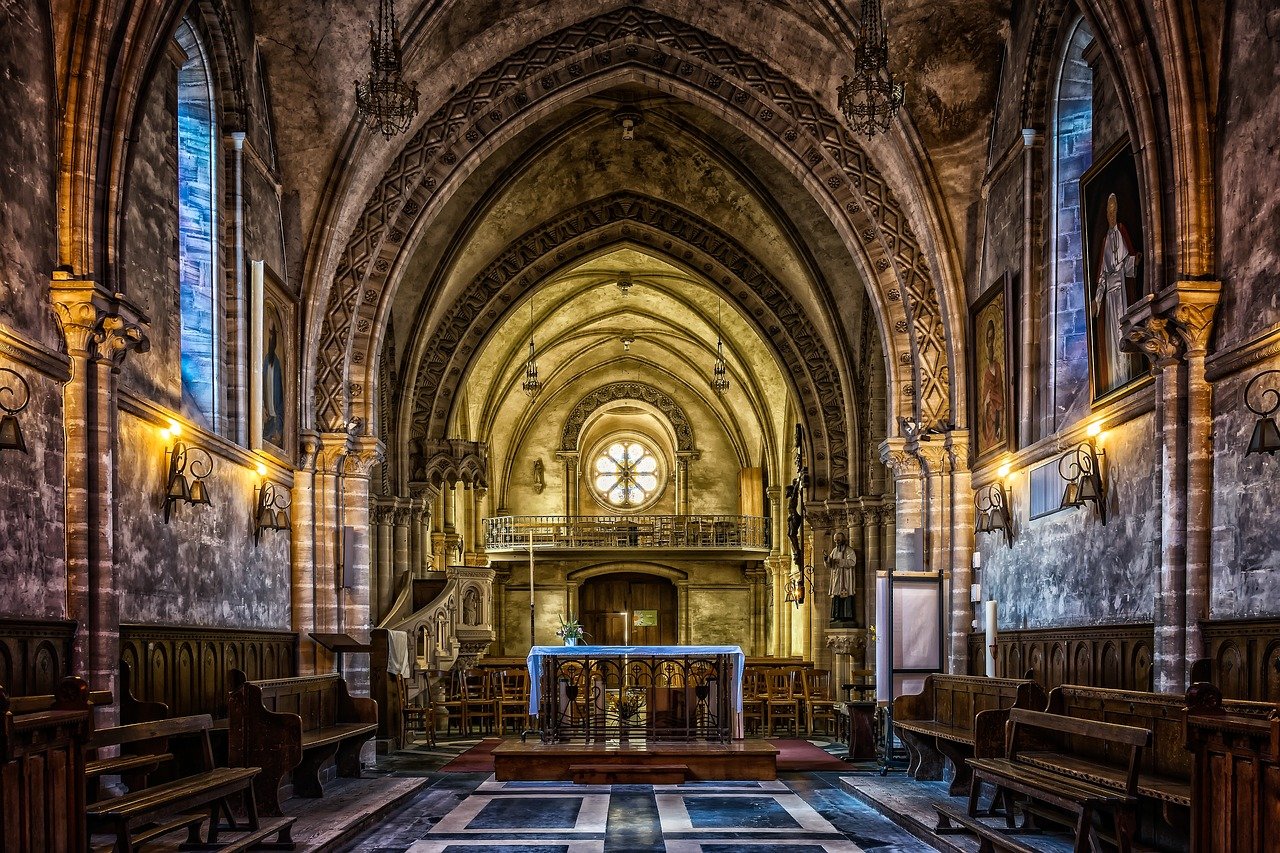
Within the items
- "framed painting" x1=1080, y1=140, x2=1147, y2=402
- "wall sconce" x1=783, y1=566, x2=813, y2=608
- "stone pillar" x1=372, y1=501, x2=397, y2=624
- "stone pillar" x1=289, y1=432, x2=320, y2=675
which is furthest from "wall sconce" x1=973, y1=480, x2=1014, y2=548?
"stone pillar" x1=372, y1=501, x2=397, y2=624

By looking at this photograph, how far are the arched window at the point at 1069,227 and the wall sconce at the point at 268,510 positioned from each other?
809cm

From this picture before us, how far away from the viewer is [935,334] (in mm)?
16469

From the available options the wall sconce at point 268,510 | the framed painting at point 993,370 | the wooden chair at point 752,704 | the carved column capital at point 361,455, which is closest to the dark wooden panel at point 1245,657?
the framed painting at point 993,370

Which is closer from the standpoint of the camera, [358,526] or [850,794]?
[850,794]

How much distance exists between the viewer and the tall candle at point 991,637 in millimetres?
13984

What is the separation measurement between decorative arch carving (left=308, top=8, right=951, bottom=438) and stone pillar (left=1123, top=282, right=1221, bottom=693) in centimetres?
694

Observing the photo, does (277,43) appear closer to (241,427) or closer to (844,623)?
(241,427)

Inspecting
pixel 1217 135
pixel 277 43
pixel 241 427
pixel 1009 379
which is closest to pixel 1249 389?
pixel 1217 135

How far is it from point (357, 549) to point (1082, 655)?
888 centimetres

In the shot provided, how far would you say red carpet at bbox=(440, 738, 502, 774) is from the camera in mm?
15766

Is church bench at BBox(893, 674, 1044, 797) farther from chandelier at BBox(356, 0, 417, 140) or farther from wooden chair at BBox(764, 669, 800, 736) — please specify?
chandelier at BBox(356, 0, 417, 140)

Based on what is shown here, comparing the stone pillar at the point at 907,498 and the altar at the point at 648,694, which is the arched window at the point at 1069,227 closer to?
the stone pillar at the point at 907,498

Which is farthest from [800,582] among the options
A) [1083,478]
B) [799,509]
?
[1083,478]

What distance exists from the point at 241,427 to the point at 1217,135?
369 inches
